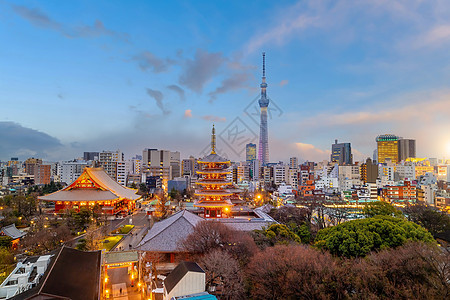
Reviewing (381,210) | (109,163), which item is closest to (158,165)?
(109,163)

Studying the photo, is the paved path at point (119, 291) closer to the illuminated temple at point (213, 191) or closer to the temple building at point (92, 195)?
the illuminated temple at point (213, 191)

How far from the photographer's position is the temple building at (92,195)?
31.0 metres

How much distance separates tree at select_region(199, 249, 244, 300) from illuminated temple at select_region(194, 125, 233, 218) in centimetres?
1315

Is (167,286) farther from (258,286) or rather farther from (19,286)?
(19,286)

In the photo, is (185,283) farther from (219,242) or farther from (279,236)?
(279,236)

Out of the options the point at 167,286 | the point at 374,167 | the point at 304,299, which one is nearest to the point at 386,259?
the point at 304,299

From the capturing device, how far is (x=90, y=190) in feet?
109

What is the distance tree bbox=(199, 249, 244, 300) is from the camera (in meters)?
10.7

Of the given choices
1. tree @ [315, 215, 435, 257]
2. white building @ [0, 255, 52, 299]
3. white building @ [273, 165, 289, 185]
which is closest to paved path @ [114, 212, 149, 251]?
white building @ [0, 255, 52, 299]

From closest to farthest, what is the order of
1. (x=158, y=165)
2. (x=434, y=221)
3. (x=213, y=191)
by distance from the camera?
(x=434, y=221) → (x=213, y=191) → (x=158, y=165)

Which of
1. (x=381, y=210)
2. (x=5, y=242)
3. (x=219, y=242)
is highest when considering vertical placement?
(x=381, y=210)

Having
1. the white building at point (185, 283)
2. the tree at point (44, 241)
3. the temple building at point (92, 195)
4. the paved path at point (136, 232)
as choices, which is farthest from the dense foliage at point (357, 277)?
the temple building at point (92, 195)

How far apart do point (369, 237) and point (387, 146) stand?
103 metres

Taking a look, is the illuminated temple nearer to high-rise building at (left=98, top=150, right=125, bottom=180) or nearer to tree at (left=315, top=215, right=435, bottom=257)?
tree at (left=315, top=215, right=435, bottom=257)
